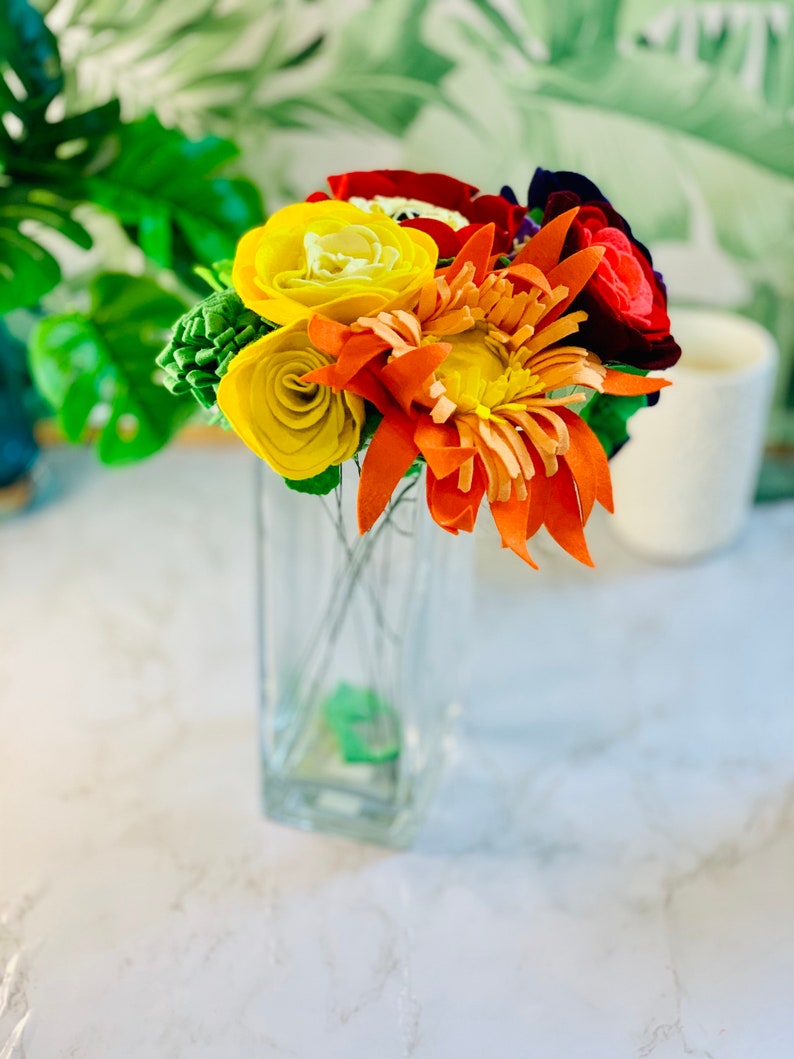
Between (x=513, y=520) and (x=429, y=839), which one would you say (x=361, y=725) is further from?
(x=513, y=520)

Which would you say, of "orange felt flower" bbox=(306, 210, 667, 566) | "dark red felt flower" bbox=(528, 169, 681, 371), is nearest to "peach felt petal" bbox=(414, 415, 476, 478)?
"orange felt flower" bbox=(306, 210, 667, 566)

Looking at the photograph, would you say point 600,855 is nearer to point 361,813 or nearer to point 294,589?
point 361,813

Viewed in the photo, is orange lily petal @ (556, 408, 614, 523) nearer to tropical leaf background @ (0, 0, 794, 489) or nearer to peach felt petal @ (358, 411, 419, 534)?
peach felt petal @ (358, 411, 419, 534)

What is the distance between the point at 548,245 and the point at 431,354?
10 cm

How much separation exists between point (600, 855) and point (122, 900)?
13.0 inches

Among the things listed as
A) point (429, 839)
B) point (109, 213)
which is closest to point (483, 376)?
point (429, 839)

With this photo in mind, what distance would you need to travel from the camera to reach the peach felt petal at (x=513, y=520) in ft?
1.66

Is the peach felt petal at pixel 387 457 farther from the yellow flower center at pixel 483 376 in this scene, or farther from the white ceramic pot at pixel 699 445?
the white ceramic pot at pixel 699 445

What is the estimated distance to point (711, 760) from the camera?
830 millimetres

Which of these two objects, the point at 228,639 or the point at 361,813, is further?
the point at 228,639

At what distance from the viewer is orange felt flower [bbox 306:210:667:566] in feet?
1.61

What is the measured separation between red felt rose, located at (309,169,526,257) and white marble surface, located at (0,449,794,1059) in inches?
16.6

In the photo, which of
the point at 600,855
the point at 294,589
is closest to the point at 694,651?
the point at 600,855

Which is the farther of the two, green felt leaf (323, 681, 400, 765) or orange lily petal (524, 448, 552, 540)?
green felt leaf (323, 681, 400, 765)
